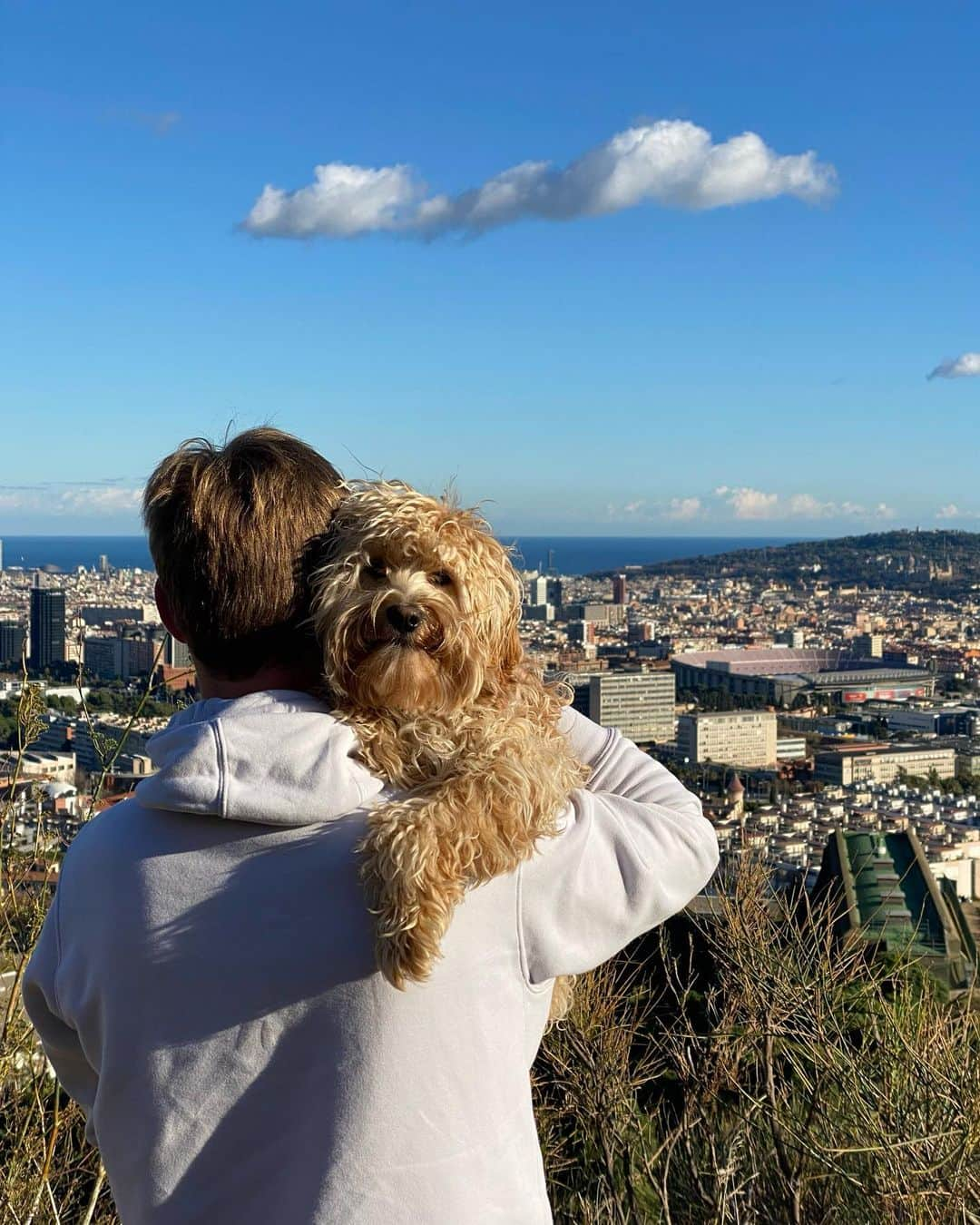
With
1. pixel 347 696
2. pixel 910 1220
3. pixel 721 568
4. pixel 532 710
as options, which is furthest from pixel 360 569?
pixel 721 568

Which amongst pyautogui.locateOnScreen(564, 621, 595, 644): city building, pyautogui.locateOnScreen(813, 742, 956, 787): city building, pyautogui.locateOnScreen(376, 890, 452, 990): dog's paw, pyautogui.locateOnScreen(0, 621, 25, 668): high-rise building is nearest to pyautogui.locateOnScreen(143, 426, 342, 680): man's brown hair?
pyautogui.locateOnScreen(376, 890, 452, 990): dog's paw

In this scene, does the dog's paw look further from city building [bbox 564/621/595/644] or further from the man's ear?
city building [bbox 564/621/595/644]

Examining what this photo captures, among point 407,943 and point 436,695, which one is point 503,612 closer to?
point 436,695

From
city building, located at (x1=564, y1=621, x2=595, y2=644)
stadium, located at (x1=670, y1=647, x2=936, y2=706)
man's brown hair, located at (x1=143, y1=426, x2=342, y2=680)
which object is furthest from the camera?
city building, located at (x1=564, y1=621, x2=595, y2=644)

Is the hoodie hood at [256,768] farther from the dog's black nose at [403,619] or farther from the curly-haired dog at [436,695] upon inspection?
the dog's black nose at [403,619]

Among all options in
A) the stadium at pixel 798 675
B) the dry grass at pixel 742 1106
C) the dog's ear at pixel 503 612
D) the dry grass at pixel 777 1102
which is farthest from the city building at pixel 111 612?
the stadium at pixel 798 675
